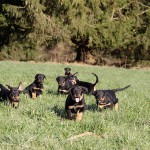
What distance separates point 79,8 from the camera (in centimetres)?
3102

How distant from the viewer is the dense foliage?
29.9m

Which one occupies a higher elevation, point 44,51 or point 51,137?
point 51,137

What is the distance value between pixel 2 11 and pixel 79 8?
668 cm

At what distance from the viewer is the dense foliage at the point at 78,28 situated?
29.9 meters

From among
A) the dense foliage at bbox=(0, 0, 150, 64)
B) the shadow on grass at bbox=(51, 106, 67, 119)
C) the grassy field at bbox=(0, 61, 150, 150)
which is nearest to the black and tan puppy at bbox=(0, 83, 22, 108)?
the grassy field at bbox=(0, 61, 150, 150)

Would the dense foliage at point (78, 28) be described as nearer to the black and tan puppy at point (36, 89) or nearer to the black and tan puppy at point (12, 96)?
the black and tan puppy at point (36, 89)

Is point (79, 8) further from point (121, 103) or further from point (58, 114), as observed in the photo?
point (58, 114)

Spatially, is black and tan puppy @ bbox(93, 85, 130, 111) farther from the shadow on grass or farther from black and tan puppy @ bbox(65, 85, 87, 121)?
black and tan puppy @ bbox(65, 85, 87, 121)

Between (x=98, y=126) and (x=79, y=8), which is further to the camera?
(x=79, y=8)

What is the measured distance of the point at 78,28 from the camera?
101 ft

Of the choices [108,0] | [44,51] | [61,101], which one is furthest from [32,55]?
[61,101]

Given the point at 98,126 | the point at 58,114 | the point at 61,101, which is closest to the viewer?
the point at 98,126

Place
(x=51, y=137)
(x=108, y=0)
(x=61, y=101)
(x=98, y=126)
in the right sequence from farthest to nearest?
(x=108, y=0)
(x=61, y=101)
(x=98, y=126)
(x=51, y=137)

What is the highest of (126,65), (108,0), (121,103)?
(108,0)
